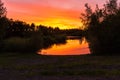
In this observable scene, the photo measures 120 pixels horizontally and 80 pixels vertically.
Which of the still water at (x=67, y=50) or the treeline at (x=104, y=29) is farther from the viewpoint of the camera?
the still water at (x=67, y=50)

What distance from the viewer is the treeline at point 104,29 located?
119 ft

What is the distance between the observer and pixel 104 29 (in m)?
37.2

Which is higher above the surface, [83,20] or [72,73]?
[83,20]

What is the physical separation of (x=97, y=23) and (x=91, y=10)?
7.29 ft

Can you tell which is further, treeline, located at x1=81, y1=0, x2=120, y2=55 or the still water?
the still water

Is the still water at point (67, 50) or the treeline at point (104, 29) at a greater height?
the treeline at point (104, 29)

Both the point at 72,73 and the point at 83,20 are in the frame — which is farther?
the point at 83,20

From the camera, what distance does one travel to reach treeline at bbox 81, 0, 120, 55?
3629 centimetres

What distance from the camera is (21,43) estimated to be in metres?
45.9

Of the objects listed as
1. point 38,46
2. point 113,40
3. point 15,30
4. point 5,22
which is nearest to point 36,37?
point 38,46

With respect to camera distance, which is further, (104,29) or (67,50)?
(67,50)

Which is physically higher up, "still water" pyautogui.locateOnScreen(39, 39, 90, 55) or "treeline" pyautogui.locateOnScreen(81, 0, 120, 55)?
"treeline" pyautogui.locateOnScreen(81, 0, 120, 55)

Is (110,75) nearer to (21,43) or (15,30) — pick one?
(21,43)

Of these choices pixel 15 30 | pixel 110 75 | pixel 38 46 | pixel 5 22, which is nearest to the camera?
pixel 110 75
